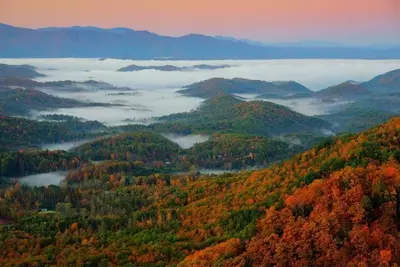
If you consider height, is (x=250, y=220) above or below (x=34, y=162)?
above

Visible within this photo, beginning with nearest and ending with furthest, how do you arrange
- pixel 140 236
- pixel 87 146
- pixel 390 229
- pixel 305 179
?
pixel 390 229 → pixel 305 179 → pixel 140 236 → pixel 87 146

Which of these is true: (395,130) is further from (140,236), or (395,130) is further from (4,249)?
(4,249)

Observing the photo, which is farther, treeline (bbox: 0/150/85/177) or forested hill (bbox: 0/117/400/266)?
treeline (bbox: 0/150/85/177)

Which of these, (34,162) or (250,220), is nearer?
(250,220)

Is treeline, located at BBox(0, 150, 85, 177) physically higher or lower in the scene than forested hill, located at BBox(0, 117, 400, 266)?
lower

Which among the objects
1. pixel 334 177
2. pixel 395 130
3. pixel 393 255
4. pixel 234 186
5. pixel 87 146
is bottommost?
pixel 87 146

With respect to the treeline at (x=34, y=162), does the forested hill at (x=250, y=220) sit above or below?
above

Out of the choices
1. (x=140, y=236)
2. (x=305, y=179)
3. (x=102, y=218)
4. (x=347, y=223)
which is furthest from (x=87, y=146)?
(x=347, y=223)

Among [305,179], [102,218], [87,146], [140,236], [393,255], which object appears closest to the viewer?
[393,255]
